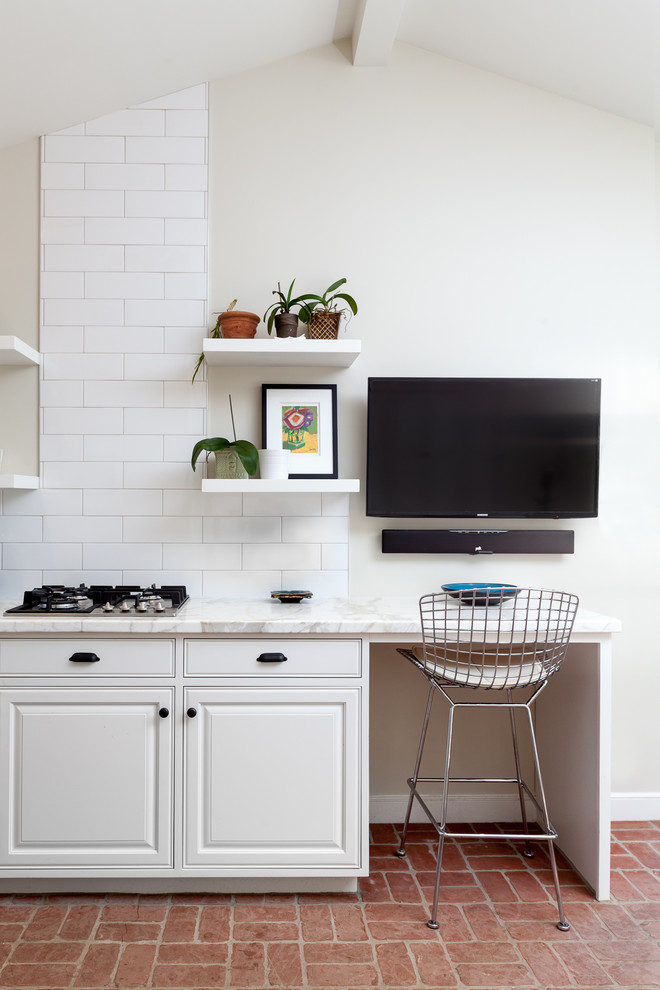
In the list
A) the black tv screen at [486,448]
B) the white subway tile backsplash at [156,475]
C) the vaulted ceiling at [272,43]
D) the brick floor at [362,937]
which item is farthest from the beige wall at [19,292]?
the brick floor at [362,937]

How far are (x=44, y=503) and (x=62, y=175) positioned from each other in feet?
4.60

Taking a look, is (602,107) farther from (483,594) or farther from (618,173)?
(483,594)

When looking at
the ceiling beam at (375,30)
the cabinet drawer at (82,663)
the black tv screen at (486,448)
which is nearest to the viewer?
the cabinet drawer at (82,663)

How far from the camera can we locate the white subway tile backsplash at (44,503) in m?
2.88

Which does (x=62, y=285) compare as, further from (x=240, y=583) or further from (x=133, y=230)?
(x=240, y=583)

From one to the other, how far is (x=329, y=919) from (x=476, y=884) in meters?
0.57

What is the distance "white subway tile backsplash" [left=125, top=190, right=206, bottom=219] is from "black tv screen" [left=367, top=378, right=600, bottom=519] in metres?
1.13

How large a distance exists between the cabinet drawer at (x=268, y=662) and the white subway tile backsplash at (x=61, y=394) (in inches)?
48.2

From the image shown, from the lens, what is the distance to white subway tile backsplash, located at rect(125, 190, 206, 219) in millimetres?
2898

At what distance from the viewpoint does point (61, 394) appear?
2885 mm

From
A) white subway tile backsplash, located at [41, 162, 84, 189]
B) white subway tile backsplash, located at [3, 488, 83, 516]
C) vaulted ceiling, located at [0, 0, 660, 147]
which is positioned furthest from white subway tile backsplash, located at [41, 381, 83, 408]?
vaulted ceiling, located at [0, 0, 660, 147]

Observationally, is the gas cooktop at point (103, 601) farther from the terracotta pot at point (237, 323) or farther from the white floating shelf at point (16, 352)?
the terracotta pot at point (237, 323)

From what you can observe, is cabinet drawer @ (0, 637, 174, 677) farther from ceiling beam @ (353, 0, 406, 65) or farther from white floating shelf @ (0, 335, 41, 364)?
ceiling beam @ (353, 0, 406, 65)

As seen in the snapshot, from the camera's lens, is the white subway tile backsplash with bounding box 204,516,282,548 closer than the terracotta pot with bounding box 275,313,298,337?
No
